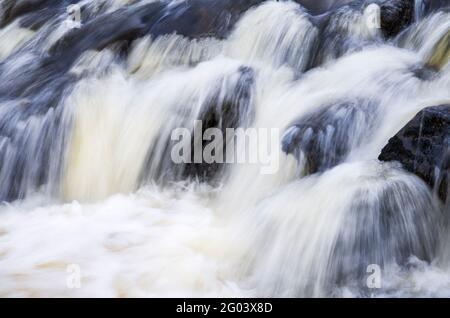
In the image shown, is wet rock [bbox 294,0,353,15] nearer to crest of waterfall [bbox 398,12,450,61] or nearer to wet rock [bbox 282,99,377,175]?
crest of waterfall [bbox 398,12,450,61]

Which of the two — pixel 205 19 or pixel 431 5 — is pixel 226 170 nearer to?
pixel 205 19

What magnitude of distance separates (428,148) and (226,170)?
6.80 ft

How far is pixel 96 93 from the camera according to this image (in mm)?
7090

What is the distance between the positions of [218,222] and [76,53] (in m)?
3.76

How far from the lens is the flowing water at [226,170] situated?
4453 millimetres

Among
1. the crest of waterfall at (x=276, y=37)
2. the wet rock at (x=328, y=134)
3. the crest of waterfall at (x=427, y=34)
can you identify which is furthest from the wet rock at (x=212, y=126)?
the crest of waterfall at (x=427, y=34)

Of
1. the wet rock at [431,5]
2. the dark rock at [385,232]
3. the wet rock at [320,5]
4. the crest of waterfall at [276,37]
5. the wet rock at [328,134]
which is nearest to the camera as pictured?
the dark rock at [385,232]

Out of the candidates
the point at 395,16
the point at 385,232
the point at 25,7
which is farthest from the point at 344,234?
the point at 25,7

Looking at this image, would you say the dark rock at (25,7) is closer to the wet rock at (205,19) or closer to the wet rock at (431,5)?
the wet rock at (205,19)

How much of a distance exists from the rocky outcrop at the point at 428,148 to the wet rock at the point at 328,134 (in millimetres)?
572

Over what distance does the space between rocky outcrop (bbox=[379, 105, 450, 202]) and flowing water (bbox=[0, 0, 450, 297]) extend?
0.11 metres

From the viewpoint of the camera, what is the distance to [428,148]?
469cm

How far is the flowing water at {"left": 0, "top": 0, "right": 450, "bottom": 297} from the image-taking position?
14.6 feet

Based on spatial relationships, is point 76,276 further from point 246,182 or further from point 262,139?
point 262,139
